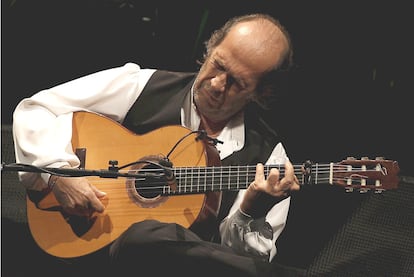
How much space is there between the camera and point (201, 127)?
2227mm

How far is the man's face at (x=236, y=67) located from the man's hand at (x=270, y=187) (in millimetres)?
253

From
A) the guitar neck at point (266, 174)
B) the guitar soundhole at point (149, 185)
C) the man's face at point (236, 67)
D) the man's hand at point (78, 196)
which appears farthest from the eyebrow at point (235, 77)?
the man's hand at point (78, 196)

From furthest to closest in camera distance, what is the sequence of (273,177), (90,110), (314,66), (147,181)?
(314,66) < (90,110) < (147,181) < (273,177)

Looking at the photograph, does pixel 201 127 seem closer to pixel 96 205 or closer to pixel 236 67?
pixel 236 67

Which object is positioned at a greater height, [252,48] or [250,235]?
[252,48]

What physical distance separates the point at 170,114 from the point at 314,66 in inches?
20.6

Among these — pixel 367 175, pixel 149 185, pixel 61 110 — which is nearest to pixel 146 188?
pixel 149 185

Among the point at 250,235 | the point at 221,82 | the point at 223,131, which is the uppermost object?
the point at 221,82

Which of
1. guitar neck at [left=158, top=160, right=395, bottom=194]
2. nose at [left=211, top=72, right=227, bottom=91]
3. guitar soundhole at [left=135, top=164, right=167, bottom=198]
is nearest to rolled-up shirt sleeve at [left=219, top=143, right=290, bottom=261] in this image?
guitar neck at [left=158, top=160, right=395, bottom=194]

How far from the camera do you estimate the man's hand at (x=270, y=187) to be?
200 cm

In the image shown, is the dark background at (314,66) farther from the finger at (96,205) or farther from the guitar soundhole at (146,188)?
the finger at (96,205)

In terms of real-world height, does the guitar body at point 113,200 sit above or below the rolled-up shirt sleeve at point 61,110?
below

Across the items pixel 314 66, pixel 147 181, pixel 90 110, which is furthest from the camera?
pixel 314 66

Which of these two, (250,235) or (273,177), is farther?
(250,235)
